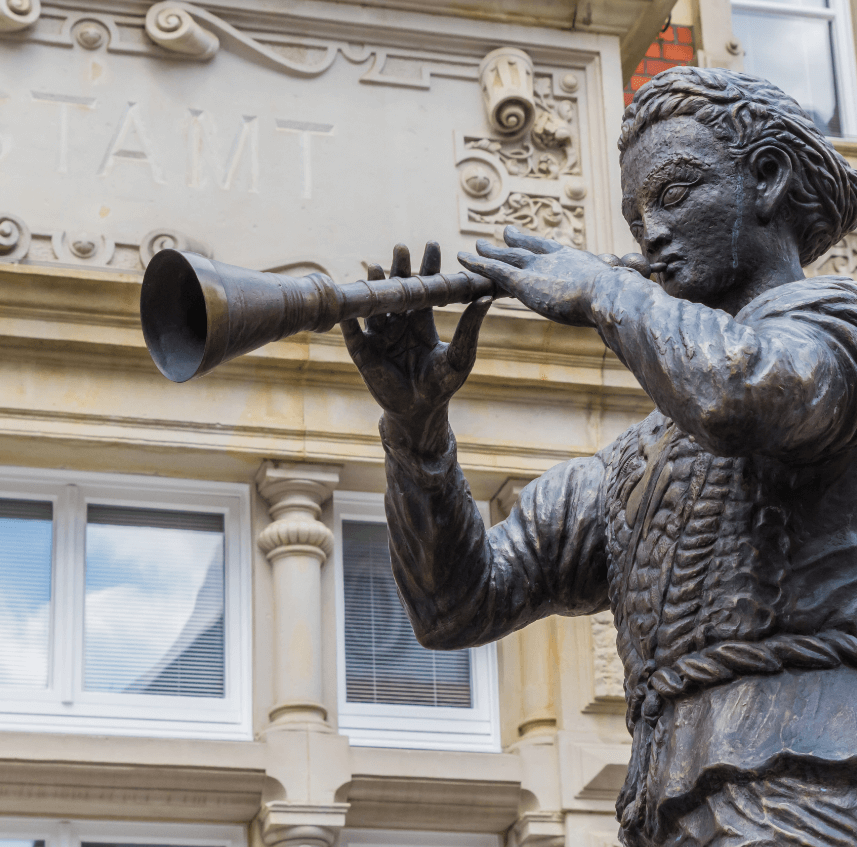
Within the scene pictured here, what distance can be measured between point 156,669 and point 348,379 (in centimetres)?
125

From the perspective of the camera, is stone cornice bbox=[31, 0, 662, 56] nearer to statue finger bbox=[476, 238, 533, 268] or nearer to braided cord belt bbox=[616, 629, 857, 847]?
statue finger bbox=[476, 238, 533, 268]

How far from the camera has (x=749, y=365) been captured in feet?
7.87

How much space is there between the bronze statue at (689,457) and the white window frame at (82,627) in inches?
168

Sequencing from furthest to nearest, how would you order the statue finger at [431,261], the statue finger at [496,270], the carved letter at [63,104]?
the carved letter at [63,104] → the statue finger at [431,261] → the statue finger at [496,270]

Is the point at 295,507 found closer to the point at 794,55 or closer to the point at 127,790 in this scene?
the point at 127,790

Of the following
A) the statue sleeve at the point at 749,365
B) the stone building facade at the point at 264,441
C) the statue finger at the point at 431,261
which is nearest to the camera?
the statue sleeve at the point at 749,365

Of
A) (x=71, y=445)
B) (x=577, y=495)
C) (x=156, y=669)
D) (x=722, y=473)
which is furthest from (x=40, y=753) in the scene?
(x=722, y=473)

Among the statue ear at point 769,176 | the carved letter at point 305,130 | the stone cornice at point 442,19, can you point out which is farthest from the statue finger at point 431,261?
the stone cornice at point 442,19

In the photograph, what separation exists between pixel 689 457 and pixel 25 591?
4860 millimetres

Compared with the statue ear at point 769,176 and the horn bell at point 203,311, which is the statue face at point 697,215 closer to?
the statue ear at point 769,176

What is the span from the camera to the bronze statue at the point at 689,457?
7.92 feet

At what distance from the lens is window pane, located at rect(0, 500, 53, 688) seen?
705 cm

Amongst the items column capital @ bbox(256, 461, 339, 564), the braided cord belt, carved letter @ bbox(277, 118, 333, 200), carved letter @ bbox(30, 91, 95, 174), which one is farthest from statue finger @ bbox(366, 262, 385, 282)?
carved letter @ bbox(277, 118, 333, 200)

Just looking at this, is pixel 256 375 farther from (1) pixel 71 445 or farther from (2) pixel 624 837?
(2) pixel 624 837
